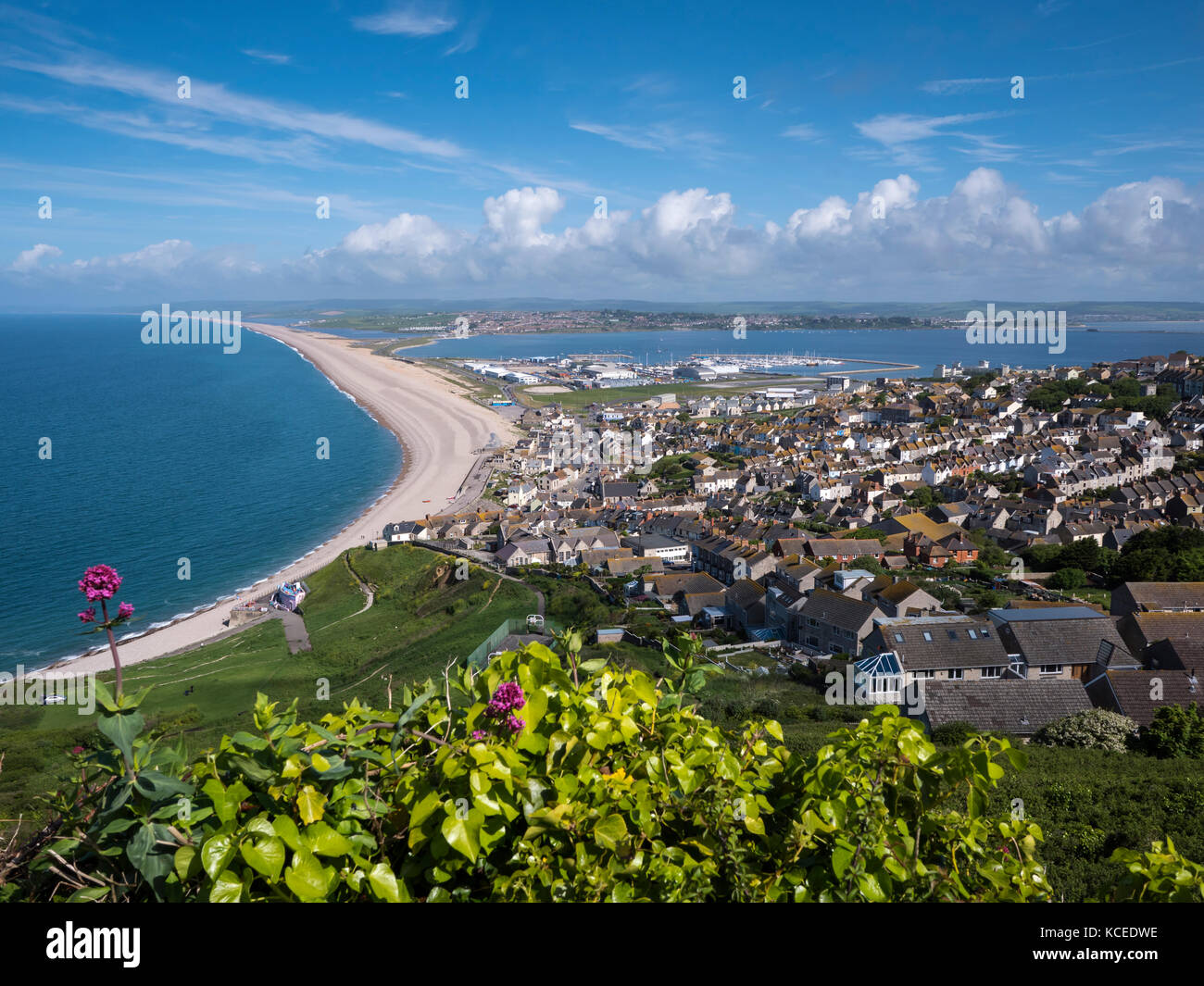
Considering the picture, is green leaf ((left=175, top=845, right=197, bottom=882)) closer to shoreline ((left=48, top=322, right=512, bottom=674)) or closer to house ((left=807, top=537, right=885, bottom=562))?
shoreline ((left=48, top=322, right=512, bottom=674))

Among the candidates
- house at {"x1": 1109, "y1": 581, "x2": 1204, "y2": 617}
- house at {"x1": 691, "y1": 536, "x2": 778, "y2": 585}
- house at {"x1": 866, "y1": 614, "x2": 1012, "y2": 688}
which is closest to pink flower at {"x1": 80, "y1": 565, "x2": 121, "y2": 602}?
house at {"x1": 866, "y1": 614, "x2": 1012, "y2": 688}

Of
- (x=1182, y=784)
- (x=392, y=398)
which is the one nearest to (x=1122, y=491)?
(x=1182, y=784)

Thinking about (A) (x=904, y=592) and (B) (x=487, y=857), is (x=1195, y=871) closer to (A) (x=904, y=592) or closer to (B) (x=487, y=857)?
(B) (x=487, y=857)

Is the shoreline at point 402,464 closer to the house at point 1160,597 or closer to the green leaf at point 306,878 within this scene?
the green leaf at point 306,878

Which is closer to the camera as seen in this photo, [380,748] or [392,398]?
[380,748]

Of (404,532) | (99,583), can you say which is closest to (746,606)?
(404,532)
